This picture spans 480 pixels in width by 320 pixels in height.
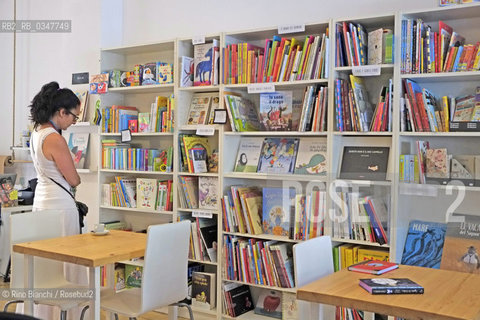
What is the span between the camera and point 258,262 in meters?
3.75

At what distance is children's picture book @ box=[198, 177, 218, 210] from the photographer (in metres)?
4.02

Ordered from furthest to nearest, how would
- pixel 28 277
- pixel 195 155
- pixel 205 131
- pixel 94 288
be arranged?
pixel 195 155
pixel 205 131
pixel 28 277
pixel 94 288

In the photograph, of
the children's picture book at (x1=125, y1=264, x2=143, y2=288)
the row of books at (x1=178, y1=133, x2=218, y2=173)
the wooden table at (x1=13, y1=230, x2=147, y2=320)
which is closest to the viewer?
the wooden table at (x1=13, y1=230, x2=147, y2=320)

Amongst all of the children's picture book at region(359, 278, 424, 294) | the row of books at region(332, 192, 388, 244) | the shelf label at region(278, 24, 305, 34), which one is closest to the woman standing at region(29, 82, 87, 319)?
the shelf label at region(278, 24, 305, 34)

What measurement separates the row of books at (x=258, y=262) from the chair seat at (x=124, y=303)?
3.06ft

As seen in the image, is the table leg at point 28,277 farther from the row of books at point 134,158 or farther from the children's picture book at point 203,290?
the row of books at point 134,158

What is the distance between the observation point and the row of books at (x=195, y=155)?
4098mm

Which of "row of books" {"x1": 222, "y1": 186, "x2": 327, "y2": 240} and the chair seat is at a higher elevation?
"row of books" {"x1": 222, "y1": 186, "x2": 327, "y2": 240}

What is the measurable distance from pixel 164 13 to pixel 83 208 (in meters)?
1.95

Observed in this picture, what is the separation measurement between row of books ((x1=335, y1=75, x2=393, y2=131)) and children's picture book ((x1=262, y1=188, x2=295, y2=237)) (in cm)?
62

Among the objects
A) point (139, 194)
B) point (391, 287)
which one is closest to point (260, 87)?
point (139, 194)

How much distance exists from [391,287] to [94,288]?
1476mm

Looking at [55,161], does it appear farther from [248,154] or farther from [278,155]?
[278,155]

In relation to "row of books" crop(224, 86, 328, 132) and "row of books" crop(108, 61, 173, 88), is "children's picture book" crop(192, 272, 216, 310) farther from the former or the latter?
"row of books" crop(108, 61, 173, 88)
